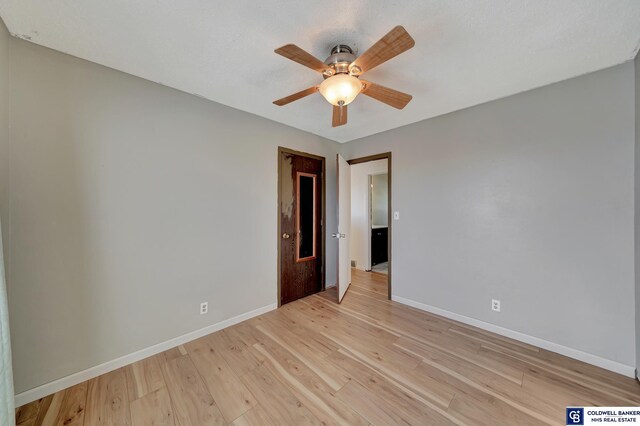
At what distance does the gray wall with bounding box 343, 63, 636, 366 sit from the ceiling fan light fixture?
173cm

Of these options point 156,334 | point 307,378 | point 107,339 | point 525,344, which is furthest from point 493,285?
point 107,339

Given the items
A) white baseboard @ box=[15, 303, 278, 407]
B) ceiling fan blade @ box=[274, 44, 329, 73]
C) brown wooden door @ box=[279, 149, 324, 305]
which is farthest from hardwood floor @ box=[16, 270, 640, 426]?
ceiling fan blade @ box=[274, 44, 329, 73]

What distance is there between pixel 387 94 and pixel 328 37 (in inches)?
22.4

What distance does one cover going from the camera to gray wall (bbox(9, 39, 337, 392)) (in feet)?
5.18

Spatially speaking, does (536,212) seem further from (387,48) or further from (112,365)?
(112,365)

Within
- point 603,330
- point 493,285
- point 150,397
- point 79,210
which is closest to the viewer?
point 150,397

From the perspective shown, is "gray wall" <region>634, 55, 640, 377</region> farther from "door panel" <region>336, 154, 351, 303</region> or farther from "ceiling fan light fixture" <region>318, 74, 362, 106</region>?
"door panel" <region>336, 154, 351, 303</region>

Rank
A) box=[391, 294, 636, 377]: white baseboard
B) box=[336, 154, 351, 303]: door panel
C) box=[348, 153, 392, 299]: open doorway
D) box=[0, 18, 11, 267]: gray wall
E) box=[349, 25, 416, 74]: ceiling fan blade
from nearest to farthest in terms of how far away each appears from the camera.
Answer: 1. box=[349, 25, 416, 74]: ceiling fan blade
2. box=[0, 18, 11, 267]: gray wall
3. box=[391, 294, 636, 377]: white baseboard
4. box=[336, 154, 351, 303]: door panel
5. box=[348, 153, 392, 299]: open doorway

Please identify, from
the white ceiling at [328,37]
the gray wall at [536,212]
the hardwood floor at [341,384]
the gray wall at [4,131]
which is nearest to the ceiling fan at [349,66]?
the white ceiling at [328,37]

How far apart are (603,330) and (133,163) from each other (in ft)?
13.7

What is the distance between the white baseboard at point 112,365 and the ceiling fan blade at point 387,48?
2727 millimetres

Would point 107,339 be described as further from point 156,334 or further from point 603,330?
point 603,330

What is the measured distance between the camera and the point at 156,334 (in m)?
2.09

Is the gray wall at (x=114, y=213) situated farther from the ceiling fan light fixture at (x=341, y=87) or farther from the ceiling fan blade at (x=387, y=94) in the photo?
the ceiling fan blade at (x=387, y=94)
